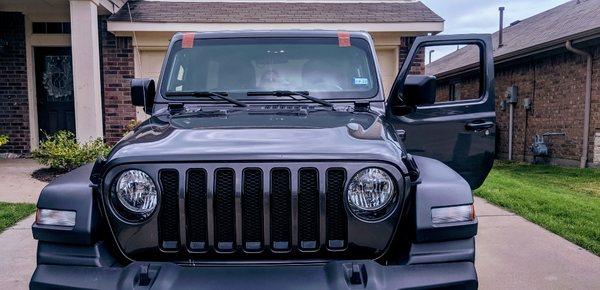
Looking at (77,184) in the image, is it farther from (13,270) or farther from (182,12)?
(182,12)

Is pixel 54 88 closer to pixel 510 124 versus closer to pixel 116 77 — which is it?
pixel 116 77

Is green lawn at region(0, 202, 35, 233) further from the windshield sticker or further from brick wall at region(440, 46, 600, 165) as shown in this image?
brick wall at region(440, 46, 600, 165)

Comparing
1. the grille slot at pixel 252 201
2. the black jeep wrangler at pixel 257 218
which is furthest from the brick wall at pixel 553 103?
the grille slot at pixel 252 201

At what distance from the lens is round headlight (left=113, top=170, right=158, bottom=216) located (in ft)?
6.95

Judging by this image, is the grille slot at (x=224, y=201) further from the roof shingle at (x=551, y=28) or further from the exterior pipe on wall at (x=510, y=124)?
the exterior pipe on wall at (x=510, y=124)

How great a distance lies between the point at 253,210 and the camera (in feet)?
6.93

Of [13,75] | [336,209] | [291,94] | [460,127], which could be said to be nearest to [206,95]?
[291,94]

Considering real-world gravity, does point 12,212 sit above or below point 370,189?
below

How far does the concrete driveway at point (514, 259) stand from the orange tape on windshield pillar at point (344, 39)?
193 cm


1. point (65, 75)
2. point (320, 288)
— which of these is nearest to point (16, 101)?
point (65, 75)

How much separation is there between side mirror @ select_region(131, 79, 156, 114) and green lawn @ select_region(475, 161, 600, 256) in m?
3.78

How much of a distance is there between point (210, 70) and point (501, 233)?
334 centimetres

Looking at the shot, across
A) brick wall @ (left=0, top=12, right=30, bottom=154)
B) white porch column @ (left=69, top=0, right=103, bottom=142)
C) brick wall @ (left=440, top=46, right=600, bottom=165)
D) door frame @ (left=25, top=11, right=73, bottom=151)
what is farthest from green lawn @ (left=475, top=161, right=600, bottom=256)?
brick wall @ (left=0, top=12, right=30, bottom=154)

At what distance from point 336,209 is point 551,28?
13377 millimetres
